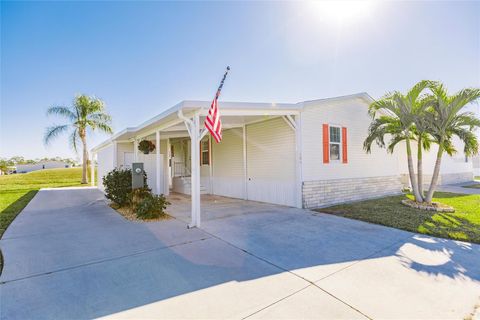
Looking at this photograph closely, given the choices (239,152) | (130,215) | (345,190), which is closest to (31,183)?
(130,215)

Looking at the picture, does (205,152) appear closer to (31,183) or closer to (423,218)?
(423,218)

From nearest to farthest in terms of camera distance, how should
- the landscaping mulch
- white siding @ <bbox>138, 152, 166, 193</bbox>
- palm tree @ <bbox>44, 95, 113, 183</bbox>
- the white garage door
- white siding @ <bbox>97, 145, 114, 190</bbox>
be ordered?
the landscaping mulch < the white garage door < white siding @ <bbox>138, 152, 166, 193</bbox> < white siding @ <bbox>97, 145, 114, 190</bbox> < palm tree @ <bbox>44, 95, 113, 183</bbox>

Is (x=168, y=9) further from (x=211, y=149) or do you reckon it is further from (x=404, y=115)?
(x=404, y=115)

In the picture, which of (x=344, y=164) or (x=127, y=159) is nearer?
(x=344, y=164)

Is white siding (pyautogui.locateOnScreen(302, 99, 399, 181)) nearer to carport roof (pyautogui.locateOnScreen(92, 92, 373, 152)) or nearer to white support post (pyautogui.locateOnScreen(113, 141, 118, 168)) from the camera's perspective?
carport roof (pyautogui.locateOnScreen(92, 92, 373, 152))

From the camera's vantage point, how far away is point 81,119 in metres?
19.9

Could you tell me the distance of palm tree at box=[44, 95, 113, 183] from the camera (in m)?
19.5

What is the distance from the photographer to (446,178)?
1692cm

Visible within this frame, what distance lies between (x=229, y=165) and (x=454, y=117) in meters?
8.66

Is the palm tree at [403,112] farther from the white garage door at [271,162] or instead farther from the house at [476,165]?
the house at [476,165]

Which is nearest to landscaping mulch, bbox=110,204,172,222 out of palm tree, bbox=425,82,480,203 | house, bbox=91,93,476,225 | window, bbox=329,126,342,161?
house, bbox=91,93,476,225

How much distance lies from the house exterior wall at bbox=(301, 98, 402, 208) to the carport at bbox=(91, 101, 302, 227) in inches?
20.7

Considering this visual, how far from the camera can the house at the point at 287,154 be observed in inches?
314

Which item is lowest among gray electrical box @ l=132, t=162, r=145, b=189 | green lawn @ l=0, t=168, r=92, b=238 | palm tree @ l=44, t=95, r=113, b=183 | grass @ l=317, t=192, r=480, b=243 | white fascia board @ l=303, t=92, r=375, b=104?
grass @ l=317, t=192, r=480, b=243
